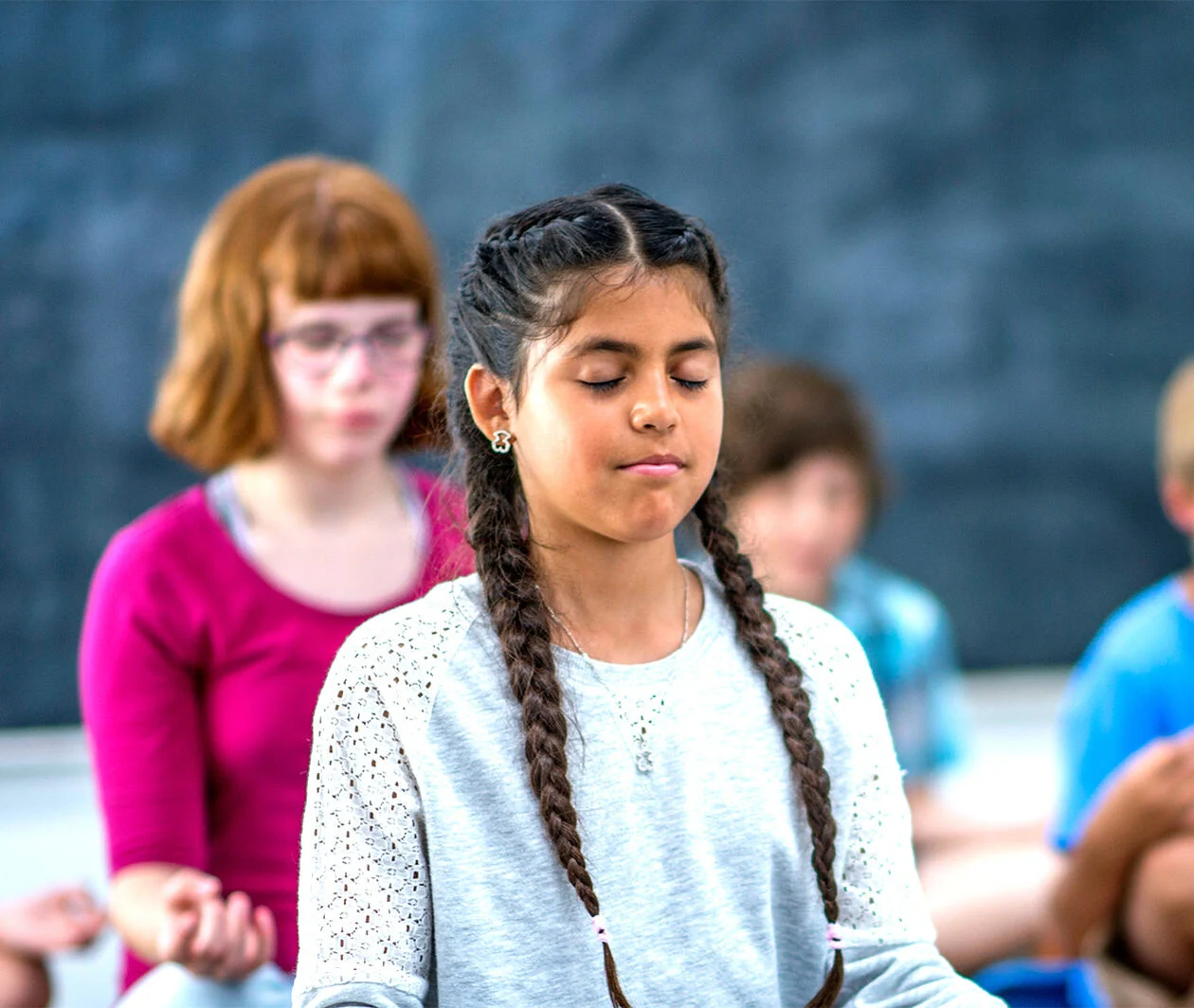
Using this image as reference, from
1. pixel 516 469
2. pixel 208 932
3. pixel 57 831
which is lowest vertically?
pixel 57 831

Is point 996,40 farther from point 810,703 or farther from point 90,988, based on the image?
point 90,988

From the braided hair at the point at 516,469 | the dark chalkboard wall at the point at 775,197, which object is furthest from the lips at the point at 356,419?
the dark chalkboard wall at the point at 775,197

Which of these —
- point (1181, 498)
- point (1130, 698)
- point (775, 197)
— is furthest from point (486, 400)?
point (775, 197)

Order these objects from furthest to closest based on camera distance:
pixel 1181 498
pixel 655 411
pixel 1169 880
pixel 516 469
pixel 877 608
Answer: pixel 877 608 < pixel 1181 498 < pixel 1169 880 < pixel 516 469 < pixel 655 411

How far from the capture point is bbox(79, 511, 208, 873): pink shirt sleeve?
130 cm

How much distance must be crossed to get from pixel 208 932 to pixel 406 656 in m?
0.33

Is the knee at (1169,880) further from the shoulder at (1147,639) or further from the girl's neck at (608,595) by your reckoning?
the girl's neck at (608,595)

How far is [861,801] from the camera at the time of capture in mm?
997

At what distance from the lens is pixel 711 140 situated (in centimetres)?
245

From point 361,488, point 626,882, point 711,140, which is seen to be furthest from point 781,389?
point 626,882

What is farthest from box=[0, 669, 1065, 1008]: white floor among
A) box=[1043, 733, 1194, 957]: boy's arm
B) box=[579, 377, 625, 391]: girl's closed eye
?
box=[579, 377, 625, 391]: girl's closed eye

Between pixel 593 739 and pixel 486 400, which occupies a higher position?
pixel 486 400

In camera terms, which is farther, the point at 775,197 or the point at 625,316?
the point at 775,197

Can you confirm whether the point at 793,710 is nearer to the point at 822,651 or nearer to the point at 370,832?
the point at 822,651
